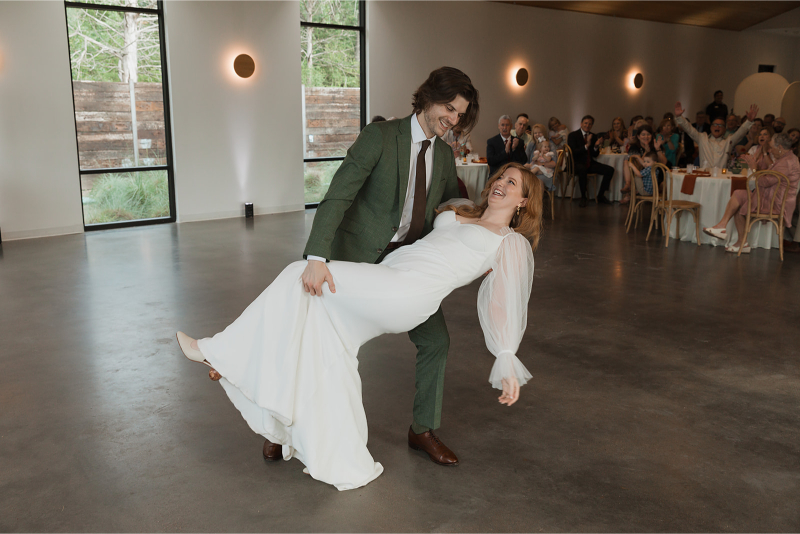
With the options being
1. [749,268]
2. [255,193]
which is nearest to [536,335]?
[749,268]

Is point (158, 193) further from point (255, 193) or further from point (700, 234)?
point (700, 234)

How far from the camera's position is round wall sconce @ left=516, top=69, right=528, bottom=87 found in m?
11.5

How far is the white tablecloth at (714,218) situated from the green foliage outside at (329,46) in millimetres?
4797

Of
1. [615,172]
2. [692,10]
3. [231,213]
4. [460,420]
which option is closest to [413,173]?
[460,420]

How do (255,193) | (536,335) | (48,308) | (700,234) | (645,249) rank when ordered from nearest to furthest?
(536,335) → (48,308) → (645,249) → (700,234) → (255,193)

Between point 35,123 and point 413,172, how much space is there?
6.18 metres

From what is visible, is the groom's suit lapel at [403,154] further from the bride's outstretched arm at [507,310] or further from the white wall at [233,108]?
the white wall at [233,108]

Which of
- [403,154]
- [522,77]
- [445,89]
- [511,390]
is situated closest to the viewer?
[511,390]

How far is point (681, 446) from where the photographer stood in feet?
8.86

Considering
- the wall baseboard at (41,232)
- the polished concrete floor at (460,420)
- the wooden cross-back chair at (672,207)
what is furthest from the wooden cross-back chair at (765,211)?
the wall baseboard at (41,232)

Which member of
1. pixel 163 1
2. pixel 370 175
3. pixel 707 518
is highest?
pixel 163 1

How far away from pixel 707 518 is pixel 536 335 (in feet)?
6.29

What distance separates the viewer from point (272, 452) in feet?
8.25

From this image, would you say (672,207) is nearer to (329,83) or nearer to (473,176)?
(473,176)
